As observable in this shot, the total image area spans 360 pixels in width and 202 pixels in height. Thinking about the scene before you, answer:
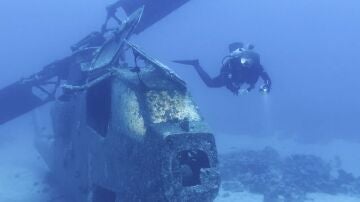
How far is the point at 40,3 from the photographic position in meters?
113

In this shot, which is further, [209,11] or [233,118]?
[209,11]

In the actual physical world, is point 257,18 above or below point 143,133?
above

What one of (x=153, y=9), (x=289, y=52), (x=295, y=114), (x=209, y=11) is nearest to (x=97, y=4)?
(x=209, y=11)

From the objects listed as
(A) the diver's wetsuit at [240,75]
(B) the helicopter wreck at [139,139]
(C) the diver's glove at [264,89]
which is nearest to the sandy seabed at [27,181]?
(B) the helicopter wreck at [139,139]

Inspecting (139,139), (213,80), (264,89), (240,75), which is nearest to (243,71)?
(240,75)

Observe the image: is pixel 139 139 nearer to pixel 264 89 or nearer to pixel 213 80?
pixel 264 89

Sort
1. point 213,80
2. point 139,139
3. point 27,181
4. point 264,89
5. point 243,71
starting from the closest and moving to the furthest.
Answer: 1. point 139,139
2. point 264,89
3. point 243,71
4. point 213,80
5. point 27,181

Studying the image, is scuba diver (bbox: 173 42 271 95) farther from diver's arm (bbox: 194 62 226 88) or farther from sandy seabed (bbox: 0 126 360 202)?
sandy seabed (bbox: 0 126 360 202)

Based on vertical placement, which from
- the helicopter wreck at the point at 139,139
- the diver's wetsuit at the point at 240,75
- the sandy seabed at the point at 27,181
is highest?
the diver's wetsuit at the point at 240,75

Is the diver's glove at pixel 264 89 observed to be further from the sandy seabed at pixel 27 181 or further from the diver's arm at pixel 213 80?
the sandy seabed at pixel 27 181

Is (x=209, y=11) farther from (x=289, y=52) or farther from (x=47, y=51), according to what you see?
(x=47, y=51)

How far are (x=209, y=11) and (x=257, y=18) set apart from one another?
18516mm

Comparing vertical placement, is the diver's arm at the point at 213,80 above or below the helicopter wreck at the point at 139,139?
above

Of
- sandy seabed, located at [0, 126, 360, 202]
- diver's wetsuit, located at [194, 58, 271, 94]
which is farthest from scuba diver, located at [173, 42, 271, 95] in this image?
sandy seabed, located at [0, 126, 360, 202]
